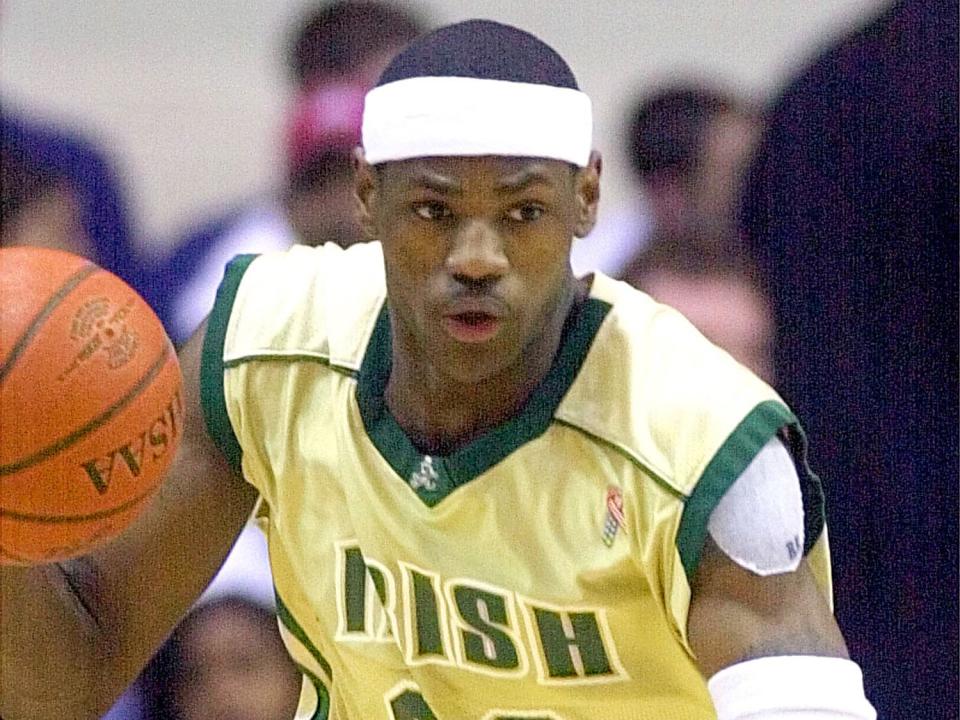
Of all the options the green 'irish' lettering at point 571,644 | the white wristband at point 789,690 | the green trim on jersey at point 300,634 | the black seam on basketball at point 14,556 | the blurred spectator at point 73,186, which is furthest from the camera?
the blurred spectator at point 73,186

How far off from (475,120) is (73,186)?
4.14 feet

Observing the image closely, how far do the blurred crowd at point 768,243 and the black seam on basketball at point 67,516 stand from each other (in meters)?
1.19

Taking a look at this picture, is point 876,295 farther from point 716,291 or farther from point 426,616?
point 426,616

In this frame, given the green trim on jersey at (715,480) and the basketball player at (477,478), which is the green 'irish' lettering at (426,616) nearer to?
the basketball player at (477,478)

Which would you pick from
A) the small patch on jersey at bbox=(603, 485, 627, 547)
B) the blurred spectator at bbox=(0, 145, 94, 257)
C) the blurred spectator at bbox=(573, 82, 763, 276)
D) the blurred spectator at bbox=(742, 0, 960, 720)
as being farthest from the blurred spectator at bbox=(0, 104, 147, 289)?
the small patch on jersey at bbox=(603, 485, 627, 547)

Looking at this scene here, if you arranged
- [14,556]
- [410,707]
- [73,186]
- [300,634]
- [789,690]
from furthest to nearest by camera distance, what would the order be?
Answer: [73,186] → [300,634] → [410,707] → [14,556] → [789,690]

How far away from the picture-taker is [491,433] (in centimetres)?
204

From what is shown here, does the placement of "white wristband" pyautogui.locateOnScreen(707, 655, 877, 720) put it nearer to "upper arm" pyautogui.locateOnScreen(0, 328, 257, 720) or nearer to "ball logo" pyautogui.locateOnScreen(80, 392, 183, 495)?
"ball logo" pyautogui.locateOnScreen(80, 392, 183, 495)

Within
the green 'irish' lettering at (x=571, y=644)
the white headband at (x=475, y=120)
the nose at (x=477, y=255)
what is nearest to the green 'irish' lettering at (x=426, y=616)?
the green 'irish' lettering at (x=571, y=644)

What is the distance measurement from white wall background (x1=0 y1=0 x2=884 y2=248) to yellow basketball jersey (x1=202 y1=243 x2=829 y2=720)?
2.76 ft

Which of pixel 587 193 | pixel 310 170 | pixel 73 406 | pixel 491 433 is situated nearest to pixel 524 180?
pixel 587 193

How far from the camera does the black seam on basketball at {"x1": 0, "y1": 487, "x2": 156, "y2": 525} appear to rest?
185cm

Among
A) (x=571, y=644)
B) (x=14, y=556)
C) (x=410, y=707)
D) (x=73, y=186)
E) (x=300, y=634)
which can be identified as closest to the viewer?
(x=14, y=556)

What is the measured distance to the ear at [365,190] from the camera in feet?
6.84
